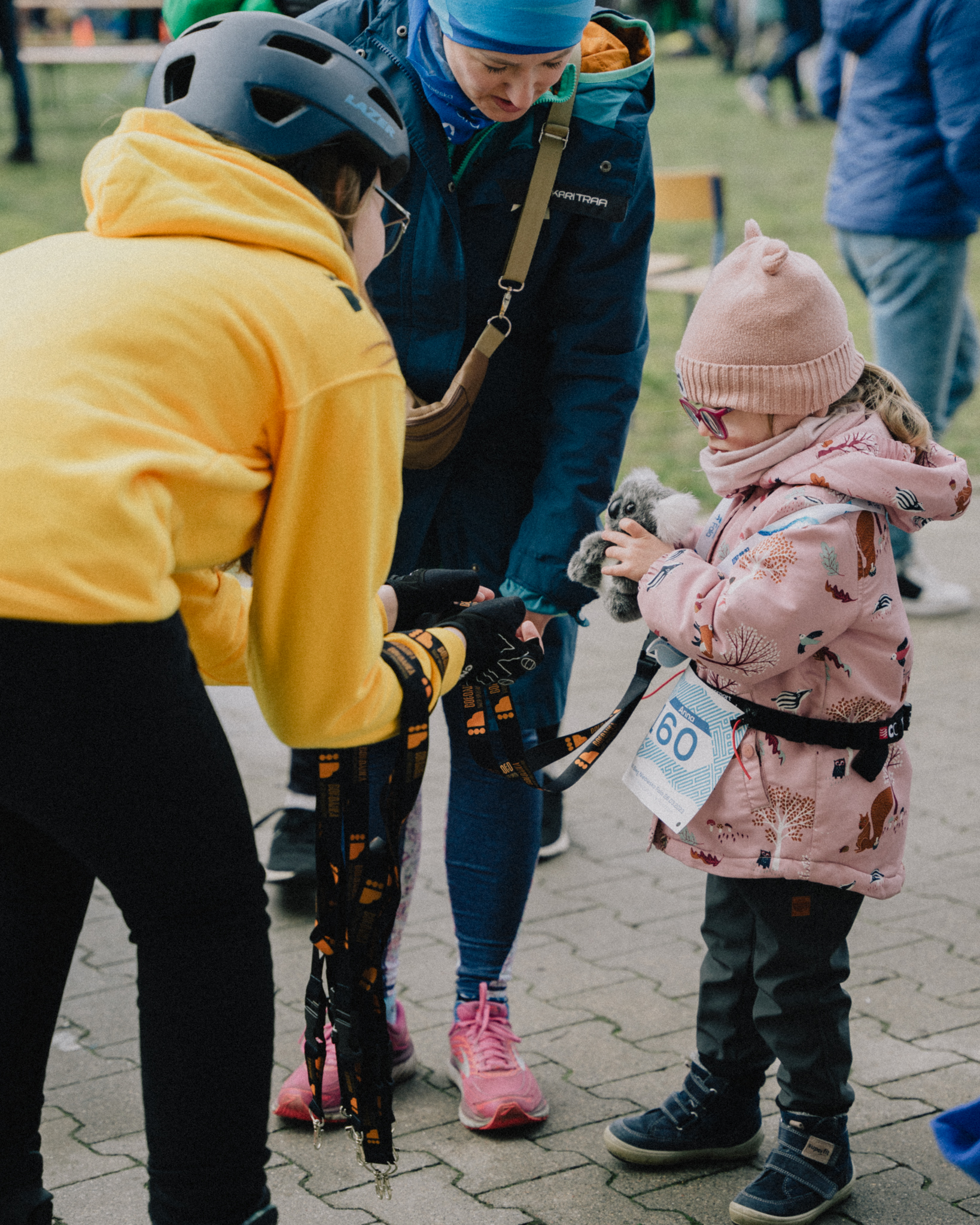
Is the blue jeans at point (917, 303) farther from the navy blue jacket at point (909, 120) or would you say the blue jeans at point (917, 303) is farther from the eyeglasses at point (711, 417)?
the eyeglasses at point (711, 417)

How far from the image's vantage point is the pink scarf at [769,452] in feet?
7.55

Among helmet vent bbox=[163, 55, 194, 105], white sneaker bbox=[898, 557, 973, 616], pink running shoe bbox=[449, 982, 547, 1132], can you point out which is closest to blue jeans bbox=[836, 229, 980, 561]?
white sneaker bbox=[898, 557, 973, 616]

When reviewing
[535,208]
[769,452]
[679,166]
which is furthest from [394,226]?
[679,166]

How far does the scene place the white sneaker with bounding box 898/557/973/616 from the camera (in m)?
5.65

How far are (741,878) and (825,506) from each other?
1.94 ft

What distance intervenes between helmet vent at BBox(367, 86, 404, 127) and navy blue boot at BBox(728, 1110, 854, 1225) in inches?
64.2

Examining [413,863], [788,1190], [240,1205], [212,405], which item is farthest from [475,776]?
[212,405]

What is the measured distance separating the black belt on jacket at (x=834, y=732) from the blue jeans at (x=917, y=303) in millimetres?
3082

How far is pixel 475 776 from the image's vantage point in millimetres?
2811

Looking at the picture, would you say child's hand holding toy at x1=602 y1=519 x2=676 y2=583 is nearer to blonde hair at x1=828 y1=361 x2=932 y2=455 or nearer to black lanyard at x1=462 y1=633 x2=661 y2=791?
black lanyard at x1=462 y1=633 x2=661 y2=791

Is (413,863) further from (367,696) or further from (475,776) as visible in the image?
(367,696)

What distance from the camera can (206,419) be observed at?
1.68 metres

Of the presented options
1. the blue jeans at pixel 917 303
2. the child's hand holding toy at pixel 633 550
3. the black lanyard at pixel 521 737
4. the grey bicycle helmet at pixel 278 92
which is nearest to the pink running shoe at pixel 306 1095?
the black lanyard at pixel 521 737

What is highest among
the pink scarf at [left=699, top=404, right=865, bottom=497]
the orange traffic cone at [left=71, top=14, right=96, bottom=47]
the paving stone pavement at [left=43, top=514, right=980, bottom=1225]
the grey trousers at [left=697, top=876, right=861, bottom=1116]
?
the pink scarf at [left=699, top=404, right=865, bottom=497]
